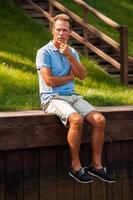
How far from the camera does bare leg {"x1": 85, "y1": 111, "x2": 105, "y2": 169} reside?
236 inches

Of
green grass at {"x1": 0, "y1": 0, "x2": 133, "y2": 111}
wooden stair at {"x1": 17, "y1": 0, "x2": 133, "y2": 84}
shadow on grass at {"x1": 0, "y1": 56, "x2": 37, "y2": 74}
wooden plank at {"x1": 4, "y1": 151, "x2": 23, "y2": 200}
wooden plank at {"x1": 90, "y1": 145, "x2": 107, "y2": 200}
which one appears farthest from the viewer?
wooden stair at {"x1": 17, "y1": 0, "x2": 133, "y2": 84}

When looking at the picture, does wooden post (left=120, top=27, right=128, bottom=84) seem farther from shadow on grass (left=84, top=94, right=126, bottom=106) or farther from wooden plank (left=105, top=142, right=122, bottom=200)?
wooden plank (left=105, top=142, right=122, bottom=200)

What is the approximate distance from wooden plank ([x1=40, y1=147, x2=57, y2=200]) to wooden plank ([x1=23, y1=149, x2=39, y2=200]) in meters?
0.05

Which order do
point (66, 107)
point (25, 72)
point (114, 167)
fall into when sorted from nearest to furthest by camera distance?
point (66, 107)
point (114, 167)
point (25, 72)

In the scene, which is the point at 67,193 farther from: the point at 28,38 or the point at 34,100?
the point at 28,38

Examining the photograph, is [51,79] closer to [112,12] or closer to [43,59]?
[43,59]

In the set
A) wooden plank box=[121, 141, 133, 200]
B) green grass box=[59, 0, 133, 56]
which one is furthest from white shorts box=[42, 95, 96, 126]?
green grass box=[59, 0, 133, 56]

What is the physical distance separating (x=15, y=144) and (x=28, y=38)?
7.40 m

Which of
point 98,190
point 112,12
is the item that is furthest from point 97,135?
point 112,12

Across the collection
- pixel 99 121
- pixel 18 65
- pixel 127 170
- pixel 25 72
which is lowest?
pixel 127 170

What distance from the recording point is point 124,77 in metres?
11.8

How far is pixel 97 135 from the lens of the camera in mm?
6023

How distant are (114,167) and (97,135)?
0.79 m

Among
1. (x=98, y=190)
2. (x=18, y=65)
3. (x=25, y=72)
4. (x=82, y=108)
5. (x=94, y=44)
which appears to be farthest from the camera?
(x=94, y=44)
